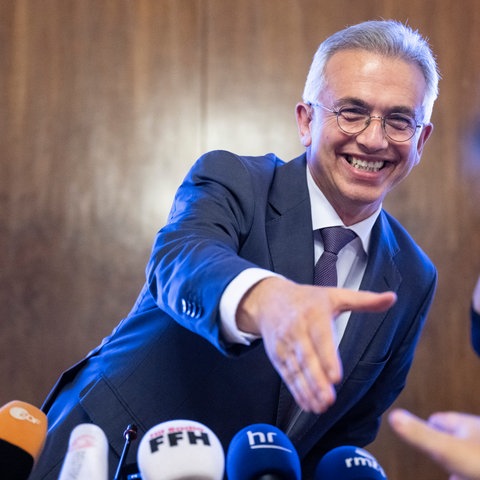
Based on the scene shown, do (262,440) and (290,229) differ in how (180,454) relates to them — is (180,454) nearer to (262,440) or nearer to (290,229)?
(262,440)

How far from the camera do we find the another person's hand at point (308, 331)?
879 mm

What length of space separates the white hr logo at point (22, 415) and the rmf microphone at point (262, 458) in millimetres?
295

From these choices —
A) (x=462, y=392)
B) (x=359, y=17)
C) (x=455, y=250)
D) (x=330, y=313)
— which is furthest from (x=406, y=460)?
(x=330, y=313)

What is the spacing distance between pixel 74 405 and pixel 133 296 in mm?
1562

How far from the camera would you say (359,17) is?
330 cm

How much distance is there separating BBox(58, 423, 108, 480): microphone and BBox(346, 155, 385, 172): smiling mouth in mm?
999

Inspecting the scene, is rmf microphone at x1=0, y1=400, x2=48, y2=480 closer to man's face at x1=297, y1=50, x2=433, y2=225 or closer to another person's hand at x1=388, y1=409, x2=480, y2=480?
another person's hand at x1=388, y1=409, x2=480, y2=480

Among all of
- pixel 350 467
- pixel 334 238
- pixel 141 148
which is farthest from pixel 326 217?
pixel 141 148

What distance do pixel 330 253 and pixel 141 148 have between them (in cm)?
166

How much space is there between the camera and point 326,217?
1.75 metres

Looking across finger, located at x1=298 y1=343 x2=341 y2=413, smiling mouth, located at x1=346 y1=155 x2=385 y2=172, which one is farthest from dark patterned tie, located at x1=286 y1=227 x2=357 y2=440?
finger, located at x1=298 y1=343 x2=341 y2=413

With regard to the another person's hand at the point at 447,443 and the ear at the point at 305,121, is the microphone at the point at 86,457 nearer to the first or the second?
the another person's hand at the point at 447,443

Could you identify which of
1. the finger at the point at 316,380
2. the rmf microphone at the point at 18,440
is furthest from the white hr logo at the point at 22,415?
the finger at the point at 316,380

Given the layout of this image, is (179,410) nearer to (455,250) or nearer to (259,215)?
(259,215)
